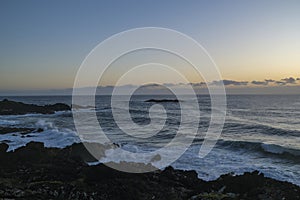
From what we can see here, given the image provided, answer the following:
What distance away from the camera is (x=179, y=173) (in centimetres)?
1323

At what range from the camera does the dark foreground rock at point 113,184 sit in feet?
33.3

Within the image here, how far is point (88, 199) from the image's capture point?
990 centimetres

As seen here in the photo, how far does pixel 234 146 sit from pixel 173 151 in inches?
213

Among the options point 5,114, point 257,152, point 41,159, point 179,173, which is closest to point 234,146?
point 257,152

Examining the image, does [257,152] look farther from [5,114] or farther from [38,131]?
[5,114]

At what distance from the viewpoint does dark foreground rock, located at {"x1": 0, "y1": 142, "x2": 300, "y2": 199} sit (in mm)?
10164

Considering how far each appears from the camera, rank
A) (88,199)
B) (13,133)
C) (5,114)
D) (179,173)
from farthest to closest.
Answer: (5,114)
(13,133)
(179,173)
(88,199)

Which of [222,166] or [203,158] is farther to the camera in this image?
[203,158]

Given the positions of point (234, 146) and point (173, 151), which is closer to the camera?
point (173, 151)

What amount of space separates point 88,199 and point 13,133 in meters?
18.6

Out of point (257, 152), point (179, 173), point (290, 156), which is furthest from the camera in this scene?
point (257, 152)

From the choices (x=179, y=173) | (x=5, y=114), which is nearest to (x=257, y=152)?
(x=179, y=173)

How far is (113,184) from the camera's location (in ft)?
36.2

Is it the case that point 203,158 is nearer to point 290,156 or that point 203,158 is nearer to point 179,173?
point 179,173
